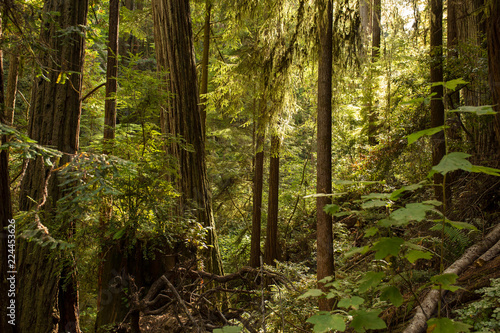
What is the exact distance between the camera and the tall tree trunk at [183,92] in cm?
554

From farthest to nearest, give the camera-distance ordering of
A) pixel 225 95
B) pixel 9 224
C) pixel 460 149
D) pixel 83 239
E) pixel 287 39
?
pixel 225 95 → pixel 287 39 → pixel 460 149 → pixel 83 239 → pixel 9 224

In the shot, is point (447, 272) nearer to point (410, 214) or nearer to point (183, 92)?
point (410, 214)

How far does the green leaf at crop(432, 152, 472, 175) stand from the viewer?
134 cm

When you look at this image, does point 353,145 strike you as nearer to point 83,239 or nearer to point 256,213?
point 256,213

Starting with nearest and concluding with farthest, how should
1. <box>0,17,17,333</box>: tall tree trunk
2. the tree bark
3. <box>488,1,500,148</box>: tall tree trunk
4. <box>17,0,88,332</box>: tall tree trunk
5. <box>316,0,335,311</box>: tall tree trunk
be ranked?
<box>0,17,17,333</box>: tall tree trunk, <box>488,1,500,148</box>: tall tree trunk, <box>17,0,88,332</box>: tall tree trunk, <box>316,0,335,311</box>: tall tree trunk, the tree bark

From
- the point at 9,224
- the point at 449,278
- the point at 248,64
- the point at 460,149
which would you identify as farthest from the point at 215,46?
the point at 449,278

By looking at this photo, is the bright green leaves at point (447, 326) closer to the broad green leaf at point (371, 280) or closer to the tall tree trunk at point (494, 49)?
the broad green leaf at point (371, 280)

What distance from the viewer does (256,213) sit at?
33.4 ft

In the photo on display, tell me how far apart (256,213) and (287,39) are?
18.6 feet

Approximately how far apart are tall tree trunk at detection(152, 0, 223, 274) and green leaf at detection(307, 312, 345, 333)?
4.07 meters

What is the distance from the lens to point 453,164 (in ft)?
4.63

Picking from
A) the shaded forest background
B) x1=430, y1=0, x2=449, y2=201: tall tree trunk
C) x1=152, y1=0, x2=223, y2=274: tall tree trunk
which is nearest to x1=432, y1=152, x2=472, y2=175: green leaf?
the shaded forest background

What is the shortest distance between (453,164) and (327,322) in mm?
947

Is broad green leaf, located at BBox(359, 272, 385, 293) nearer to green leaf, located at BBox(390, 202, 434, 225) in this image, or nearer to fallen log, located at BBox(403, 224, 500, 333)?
green leaf, located at BBox(390, 202, 434, 225)
